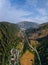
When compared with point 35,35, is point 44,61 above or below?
below

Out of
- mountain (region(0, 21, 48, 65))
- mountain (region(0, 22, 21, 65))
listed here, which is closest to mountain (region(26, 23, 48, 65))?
mountain (region(0, 21, 48, 65))

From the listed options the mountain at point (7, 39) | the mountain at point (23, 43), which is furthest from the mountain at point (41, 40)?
the mountain at point (7, 39)

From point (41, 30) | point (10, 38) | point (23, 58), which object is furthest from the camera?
point (41, 30)

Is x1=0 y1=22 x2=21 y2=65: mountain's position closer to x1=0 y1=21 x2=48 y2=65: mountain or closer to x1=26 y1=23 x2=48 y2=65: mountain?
x1=0 y1=21 x2=48 y2=65: mountain

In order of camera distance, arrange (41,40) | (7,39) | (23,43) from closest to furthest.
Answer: (23,43)
(41,40)
(7,39)

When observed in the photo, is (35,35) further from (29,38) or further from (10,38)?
(10,38)

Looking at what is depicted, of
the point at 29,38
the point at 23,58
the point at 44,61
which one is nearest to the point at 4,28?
the point at 29,38

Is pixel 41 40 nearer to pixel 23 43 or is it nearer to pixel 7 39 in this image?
pixel 23 43

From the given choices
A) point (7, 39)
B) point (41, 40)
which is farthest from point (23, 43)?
point (41, 40)

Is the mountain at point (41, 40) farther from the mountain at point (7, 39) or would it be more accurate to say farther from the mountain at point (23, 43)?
the mountain at point (7, 39)

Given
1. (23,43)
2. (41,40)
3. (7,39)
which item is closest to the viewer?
(23,43)

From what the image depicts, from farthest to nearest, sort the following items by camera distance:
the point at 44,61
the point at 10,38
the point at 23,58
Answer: the point at 10,38 → the point at 23,58 → the point at 44,61
